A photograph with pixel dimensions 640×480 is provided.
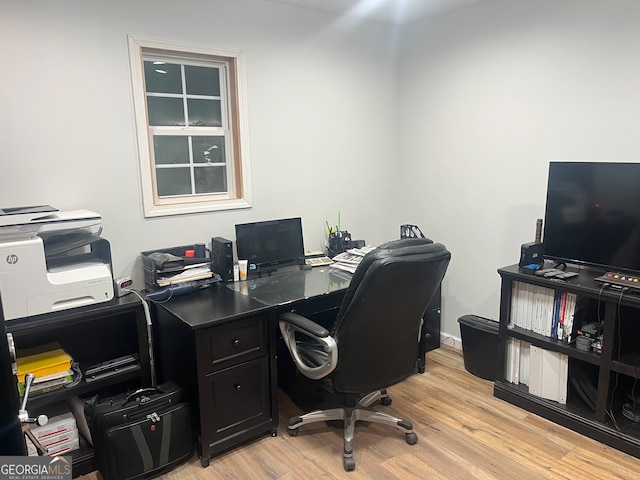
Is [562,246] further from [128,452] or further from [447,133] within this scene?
[128,452]

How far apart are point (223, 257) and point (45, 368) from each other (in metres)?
1.03

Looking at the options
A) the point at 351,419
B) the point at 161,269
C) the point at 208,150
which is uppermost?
the point at 208,150

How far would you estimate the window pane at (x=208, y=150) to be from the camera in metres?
2.96

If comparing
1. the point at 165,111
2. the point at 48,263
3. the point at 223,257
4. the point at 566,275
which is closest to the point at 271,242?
the point at 223,257

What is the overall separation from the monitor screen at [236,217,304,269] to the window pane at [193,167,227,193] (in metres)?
0.33

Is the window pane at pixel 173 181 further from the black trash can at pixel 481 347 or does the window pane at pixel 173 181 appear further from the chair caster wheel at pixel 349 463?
the black trash can at pixel 481 347

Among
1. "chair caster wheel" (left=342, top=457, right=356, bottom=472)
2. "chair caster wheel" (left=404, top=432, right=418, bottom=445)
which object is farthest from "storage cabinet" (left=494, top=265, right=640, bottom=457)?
"chair caster wheel" (left=342, top=457, right=356, bottom=472)

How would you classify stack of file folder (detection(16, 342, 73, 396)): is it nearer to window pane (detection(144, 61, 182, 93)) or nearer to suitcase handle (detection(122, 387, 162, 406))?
suitcase handle (detection(122, 387, 162, 406))

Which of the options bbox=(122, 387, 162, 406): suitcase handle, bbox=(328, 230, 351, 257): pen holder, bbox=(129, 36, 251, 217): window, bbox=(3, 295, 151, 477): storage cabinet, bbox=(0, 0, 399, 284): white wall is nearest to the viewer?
bbox=(3, 295, 151, 477): storage cabinet

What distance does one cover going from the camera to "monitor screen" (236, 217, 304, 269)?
2.95 m

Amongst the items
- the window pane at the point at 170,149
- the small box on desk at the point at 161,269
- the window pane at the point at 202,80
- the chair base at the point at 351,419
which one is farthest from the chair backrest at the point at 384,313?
the window pane at the point at 202,80

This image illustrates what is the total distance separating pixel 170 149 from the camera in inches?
113

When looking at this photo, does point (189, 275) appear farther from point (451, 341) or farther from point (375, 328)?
point (451, 341)

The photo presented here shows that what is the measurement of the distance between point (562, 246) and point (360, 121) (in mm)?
1666
